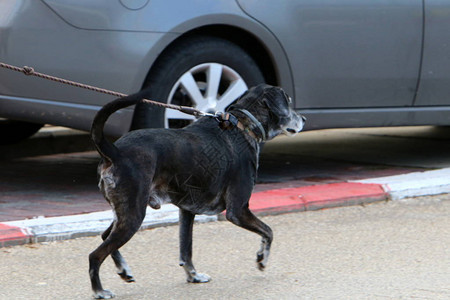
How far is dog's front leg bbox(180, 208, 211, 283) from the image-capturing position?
13.5 feet

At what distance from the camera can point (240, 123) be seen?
4160mm

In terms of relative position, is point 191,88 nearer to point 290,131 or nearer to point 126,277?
point 290,131

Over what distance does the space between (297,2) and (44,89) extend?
72.6 inches

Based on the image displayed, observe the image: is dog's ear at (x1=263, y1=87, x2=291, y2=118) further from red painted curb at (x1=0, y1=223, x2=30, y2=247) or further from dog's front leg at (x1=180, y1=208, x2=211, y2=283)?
red painted curb at (x1=0, y1=223, x2=30, y2=247)

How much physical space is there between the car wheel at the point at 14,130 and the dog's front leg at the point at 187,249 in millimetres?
3614

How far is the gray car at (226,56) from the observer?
17.6ft

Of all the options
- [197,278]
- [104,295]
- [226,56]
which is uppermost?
[226,56]

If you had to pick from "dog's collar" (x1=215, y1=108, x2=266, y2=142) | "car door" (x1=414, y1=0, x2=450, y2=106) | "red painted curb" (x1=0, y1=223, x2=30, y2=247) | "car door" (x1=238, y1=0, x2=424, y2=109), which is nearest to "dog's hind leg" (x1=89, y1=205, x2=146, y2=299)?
"dog's collar" (x1=215, y1=108, x2=266, y2=142)

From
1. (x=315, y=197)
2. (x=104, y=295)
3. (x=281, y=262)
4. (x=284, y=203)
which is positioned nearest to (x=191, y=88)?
(x=284, y=203)

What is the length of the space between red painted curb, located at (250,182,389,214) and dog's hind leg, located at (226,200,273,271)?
1334 millimetres

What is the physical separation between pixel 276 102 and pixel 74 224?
1454mm

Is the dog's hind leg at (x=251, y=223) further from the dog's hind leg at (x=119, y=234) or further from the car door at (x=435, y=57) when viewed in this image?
the car door at (x=435, y=57)

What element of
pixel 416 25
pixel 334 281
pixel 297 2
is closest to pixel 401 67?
pixel 416 25

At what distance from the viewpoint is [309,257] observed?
4.59 metres
